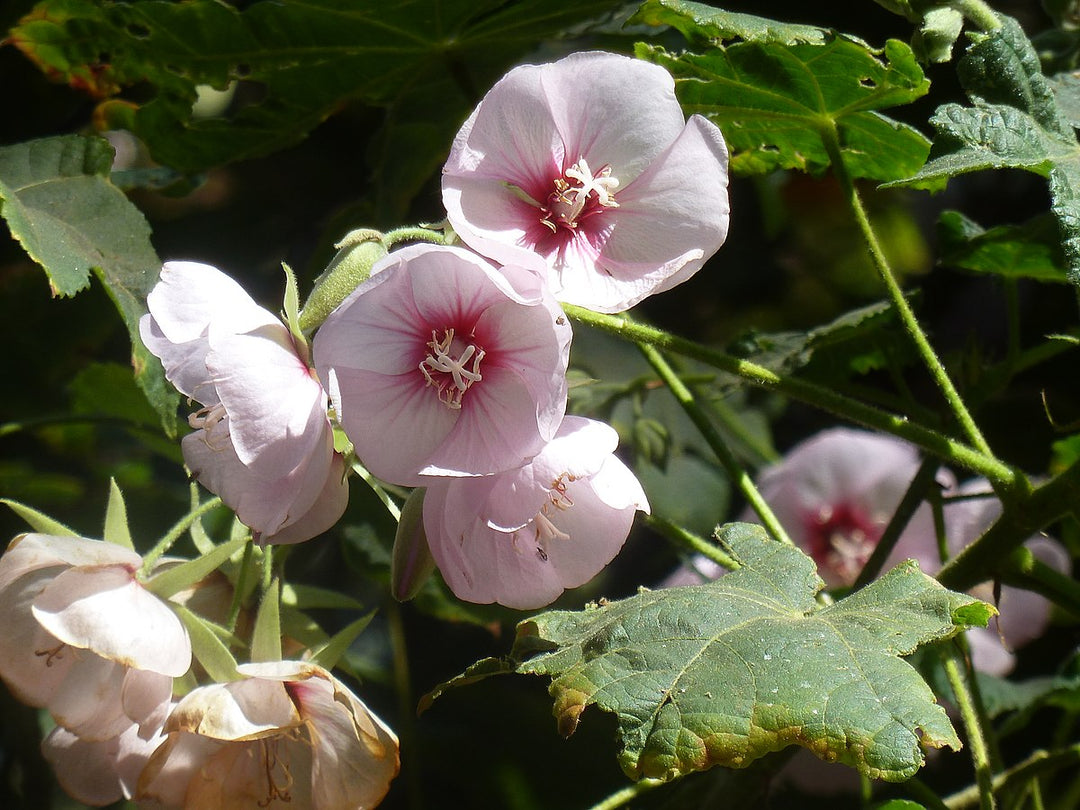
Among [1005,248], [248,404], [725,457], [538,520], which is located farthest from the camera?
[1005,248]

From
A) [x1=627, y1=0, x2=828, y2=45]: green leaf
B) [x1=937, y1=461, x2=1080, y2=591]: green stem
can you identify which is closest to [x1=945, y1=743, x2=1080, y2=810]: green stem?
[x1=937, y1=461, x2=1080, y2=591]: green stem

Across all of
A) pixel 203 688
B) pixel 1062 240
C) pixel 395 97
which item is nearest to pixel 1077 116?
pixel 1062 240

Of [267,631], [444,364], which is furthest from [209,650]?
[444,364]

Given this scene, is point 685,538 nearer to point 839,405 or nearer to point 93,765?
point 839,405

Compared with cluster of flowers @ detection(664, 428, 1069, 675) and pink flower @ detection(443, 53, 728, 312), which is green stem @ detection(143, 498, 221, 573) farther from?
cluster of flowers @ detection(664, 428, 1069, 675)

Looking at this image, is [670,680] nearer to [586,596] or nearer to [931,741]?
[931,741]
